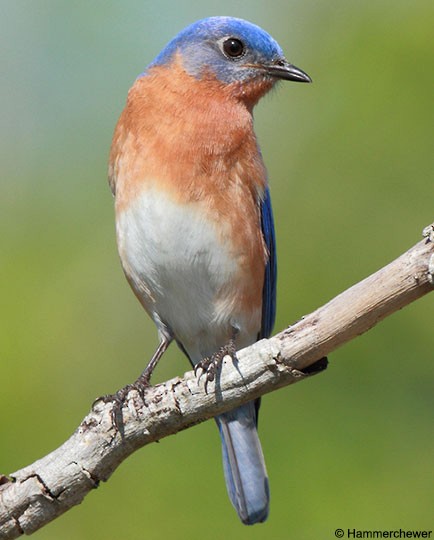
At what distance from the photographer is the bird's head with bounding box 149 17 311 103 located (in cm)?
628

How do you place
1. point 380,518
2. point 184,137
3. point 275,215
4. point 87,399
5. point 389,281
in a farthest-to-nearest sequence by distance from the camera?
point 275,215 < point 87,399 < point 184,137 < point 380,518 < point 389,281

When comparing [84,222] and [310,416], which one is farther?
[84,222]

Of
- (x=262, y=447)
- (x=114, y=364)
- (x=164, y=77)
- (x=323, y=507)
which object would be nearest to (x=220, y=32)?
(x=164, y=77)

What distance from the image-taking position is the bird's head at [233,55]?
628cm

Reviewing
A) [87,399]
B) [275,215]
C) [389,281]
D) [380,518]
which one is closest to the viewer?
[389,281]

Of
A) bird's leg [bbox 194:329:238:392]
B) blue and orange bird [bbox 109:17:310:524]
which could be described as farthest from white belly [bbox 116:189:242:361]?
bird's leg [bbox 194:329:238:392]

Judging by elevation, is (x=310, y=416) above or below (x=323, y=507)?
above

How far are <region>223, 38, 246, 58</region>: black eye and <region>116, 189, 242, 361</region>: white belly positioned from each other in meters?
1.34

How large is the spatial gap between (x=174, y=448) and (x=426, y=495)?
161 cm

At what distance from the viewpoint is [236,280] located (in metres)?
5.93

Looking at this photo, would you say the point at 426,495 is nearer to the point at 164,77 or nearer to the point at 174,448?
the point at 174,448

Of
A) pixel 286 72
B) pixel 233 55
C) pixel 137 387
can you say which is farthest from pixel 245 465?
pixel 233 55

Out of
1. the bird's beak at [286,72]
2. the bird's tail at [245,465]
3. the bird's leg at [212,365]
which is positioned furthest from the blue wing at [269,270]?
the bird's leg at [212,365]

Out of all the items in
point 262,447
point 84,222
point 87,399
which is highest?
point 84,222
